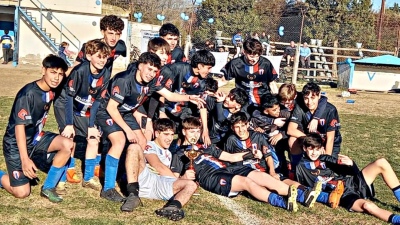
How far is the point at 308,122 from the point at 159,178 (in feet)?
6.98

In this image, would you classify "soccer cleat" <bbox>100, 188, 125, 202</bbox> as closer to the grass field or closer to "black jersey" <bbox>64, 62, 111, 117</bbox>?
the grass field

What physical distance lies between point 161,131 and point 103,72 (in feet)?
3.49

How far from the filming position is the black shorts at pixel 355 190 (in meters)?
5.25

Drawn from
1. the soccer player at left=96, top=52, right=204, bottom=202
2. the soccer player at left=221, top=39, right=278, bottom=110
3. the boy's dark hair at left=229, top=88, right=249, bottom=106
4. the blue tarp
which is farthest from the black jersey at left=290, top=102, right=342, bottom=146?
the blue tarp

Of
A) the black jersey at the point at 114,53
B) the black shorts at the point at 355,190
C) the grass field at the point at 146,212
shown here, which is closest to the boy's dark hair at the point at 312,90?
the black shorts at the point at 355,190

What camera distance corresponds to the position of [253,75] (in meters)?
7.33

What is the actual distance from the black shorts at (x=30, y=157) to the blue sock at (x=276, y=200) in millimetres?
2389

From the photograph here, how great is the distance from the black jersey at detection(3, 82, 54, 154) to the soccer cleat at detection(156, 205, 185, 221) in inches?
62.3

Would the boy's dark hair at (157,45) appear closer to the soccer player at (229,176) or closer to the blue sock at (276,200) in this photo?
the soccer player at (229,176)

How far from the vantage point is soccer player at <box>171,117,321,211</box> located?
523 centimetres

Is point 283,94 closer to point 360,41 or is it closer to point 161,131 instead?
point 161,131

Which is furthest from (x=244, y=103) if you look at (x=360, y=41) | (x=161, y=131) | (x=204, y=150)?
(x=360, y=41)

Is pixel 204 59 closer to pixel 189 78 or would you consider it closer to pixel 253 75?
pixel 189 78

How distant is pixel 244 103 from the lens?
22.2 ft
